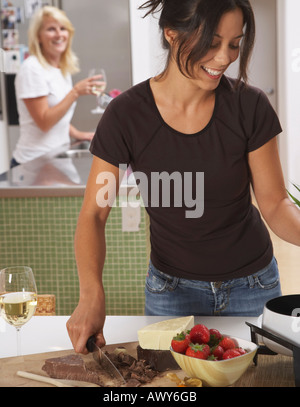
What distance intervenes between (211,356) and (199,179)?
0.55 metres

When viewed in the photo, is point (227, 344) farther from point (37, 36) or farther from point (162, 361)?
point (37, 36)

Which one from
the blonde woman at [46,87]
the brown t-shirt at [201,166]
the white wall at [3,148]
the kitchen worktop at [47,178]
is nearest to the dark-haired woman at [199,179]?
the brown t-shirt at [201,166]

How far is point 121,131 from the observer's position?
149cm

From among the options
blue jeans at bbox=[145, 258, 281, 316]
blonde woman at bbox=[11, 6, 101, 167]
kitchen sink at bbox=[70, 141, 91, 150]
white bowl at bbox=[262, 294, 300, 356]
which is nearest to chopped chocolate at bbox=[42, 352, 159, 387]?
white bowl at bbox=[262, 294, 300, 356]

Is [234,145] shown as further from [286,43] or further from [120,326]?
[286,43]

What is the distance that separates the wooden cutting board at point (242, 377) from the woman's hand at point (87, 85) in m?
2.27

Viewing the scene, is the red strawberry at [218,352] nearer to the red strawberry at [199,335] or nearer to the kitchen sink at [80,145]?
the red strawberry at [199,335]

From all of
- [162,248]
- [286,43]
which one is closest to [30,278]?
[162,248]

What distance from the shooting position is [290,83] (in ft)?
20.7

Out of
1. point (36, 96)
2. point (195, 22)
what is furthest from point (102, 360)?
point (36, 96)

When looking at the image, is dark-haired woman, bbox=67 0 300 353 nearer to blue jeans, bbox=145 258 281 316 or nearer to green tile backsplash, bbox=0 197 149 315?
blue jeans, bbox=145 258 281 316

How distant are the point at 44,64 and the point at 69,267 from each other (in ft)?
4.06

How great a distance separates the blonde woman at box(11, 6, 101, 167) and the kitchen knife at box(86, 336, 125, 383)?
2.18 m

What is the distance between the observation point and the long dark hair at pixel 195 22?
1290 mm
